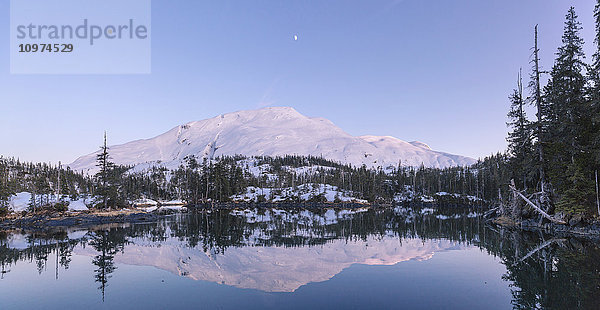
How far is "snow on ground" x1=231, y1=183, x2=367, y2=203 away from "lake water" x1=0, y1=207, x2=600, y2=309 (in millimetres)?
110720

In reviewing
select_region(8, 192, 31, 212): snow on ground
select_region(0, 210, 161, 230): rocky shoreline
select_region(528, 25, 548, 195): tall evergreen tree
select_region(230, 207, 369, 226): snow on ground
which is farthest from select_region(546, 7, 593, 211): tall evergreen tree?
select_region(8, 192, 31, 212): snow on ground

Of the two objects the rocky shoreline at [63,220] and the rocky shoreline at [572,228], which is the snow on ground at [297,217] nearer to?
the rocky shoreline at [63,220]

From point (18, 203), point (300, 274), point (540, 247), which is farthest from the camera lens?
point (18, 203)

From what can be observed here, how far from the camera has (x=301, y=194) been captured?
150 metres

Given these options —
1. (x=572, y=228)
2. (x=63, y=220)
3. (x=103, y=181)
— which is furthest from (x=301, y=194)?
(x=572, y=228)

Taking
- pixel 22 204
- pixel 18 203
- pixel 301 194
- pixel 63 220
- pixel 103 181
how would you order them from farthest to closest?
pixel 301 194
pixel 103 181
pixel 22 204
pixel 18 203
pixel 63 220

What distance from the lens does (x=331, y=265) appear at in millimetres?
21594

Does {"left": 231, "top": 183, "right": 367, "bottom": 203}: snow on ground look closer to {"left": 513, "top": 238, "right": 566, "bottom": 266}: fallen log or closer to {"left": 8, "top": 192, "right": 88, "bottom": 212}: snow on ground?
{"left": 8, "top": 192, "right": 88, "bottom": 212}: snow on ground

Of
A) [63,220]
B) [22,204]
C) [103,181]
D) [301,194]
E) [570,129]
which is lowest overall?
[301,194]

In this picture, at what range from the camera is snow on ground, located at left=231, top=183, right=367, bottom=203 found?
14225 centimetres

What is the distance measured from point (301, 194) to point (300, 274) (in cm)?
13096

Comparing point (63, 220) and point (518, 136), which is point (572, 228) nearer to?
point (518, 136)

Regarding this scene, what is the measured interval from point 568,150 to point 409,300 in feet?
Result: 110

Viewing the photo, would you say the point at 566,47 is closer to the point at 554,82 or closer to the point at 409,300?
the point at 554,82
